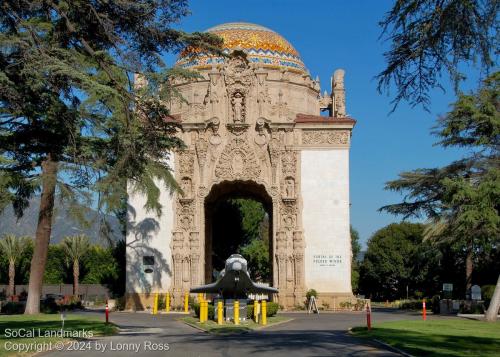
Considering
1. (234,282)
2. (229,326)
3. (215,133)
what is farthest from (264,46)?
(229,326)

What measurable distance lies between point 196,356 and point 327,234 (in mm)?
29965

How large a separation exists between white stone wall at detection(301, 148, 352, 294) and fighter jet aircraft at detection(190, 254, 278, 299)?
37.9 ft

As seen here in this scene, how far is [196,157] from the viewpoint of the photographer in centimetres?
4719

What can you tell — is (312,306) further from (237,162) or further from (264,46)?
(264,46)

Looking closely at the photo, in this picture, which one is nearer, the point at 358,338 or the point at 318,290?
the point at 358,338

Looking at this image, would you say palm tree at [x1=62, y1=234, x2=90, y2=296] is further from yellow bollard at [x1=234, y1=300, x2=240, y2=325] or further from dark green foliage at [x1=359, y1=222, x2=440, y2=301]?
dark green foliage at [x1=359, y1=222, x2=440, y2=301]

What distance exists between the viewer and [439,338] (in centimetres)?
2216

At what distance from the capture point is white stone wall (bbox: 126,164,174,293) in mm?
46531

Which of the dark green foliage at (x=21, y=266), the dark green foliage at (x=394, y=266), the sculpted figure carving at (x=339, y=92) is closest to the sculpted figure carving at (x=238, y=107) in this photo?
the sculpted figure carving at (x=339, y=92)

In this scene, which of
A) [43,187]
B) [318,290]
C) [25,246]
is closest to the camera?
[43,187]

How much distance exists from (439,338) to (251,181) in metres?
26.2

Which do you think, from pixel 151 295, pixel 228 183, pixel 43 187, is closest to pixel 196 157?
pixel 228 183

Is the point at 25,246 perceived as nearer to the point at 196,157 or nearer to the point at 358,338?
the point at 196,157

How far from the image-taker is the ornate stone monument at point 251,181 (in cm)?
4609
